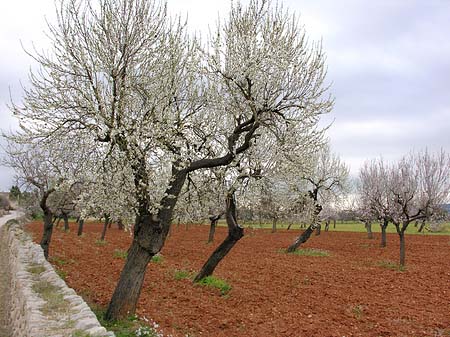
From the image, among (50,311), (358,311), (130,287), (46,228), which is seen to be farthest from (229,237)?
(46,228)

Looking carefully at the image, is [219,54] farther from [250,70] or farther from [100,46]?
[100,46]

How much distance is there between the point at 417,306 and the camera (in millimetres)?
11883

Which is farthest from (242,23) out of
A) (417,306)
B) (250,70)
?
(417,306)

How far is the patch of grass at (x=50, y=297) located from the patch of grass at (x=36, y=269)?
185cm

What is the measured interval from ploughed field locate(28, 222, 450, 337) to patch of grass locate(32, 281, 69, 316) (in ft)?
5.56

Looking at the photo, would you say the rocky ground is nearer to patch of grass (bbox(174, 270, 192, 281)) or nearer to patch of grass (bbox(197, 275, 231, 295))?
patch of grass (bbox(174, 270, 192, 281))

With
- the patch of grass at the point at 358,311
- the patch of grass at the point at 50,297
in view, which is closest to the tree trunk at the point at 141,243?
the patch of grass at the point at 50,297

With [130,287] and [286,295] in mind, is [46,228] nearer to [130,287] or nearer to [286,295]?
[130,287]

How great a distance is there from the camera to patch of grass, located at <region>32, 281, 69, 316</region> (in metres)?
7.81

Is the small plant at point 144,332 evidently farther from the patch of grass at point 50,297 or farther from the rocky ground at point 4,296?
the rocky ground at point 4,296

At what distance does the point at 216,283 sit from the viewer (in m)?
14.2

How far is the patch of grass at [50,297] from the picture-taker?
25.6ft

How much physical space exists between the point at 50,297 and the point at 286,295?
7431mm

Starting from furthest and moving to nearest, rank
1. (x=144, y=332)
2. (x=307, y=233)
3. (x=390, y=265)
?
(x=307, y=233) → (x=390, y=265) → (x=144, y=332)
